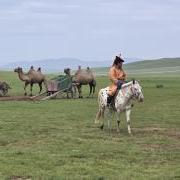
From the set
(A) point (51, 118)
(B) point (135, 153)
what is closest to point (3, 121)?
(A) point (51, 118)

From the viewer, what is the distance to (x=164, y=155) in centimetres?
1351

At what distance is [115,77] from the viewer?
18297 mm

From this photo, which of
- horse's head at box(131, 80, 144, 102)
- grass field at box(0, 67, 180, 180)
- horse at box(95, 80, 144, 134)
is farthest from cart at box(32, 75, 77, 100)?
horse's head at box(131, 80, 144, 102)

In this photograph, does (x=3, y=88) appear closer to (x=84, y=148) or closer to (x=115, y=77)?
(x=115, y=77)

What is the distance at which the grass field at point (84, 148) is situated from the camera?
1143 centimetres

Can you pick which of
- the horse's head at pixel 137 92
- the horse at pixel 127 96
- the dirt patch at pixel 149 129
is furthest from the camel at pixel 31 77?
the horse's head at pixel 137 92

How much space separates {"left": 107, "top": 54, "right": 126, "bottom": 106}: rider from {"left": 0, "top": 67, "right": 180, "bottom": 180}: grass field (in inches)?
42.0

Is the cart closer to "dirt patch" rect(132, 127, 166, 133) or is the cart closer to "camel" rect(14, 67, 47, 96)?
"camel" rect(14, 67, 47, 96)

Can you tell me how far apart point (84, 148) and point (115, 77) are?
4.43 metres

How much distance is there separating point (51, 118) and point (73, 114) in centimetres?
214

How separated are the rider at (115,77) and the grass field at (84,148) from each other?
1068 mm

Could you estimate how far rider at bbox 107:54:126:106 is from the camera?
59.2ft

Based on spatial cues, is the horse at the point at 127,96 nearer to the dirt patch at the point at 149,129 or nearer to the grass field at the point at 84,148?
the grass field at the point at 84,148

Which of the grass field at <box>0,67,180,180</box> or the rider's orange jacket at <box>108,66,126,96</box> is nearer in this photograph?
the grass field at <box>0,67,180,180</box>
